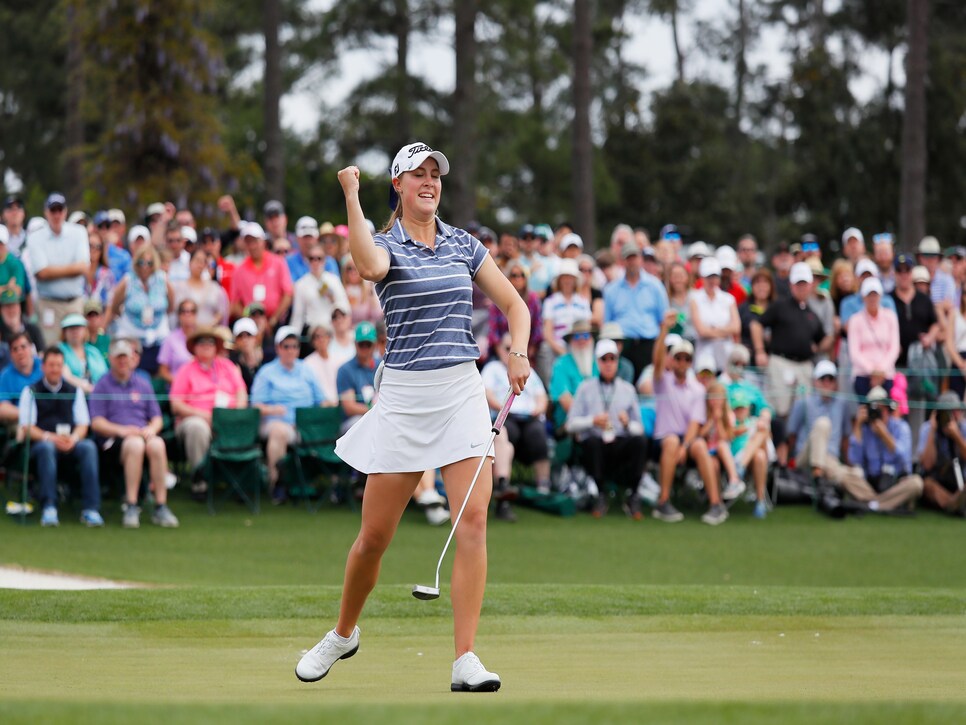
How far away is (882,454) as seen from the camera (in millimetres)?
14734

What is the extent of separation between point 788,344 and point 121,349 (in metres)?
6.73

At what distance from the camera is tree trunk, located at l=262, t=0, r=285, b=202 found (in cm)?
2684

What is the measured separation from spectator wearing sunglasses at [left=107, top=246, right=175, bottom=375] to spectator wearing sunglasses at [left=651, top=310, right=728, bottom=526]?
4883 mm

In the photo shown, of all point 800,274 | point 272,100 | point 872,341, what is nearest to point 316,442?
point 800,274

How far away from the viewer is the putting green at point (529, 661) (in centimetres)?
540

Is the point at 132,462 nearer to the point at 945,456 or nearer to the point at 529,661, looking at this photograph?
the point at 529,661

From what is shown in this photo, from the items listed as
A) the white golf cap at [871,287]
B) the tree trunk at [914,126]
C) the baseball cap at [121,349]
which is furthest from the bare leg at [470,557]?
the tree trunk at [914,126]

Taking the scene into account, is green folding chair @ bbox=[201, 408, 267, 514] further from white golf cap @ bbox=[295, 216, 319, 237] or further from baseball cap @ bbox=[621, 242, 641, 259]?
baseball cap @ bbox=[621, 242, 641, 259]

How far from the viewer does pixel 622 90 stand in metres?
47.2

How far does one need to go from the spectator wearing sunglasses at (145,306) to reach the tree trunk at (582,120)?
36.0 ft

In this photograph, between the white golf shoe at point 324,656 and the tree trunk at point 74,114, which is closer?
the white golf shoe at point 324,656

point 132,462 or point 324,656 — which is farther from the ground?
point 324,656

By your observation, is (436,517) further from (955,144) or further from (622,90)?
(622,90)

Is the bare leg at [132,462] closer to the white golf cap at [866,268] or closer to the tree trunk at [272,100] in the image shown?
the white golf cap at [866,268]
